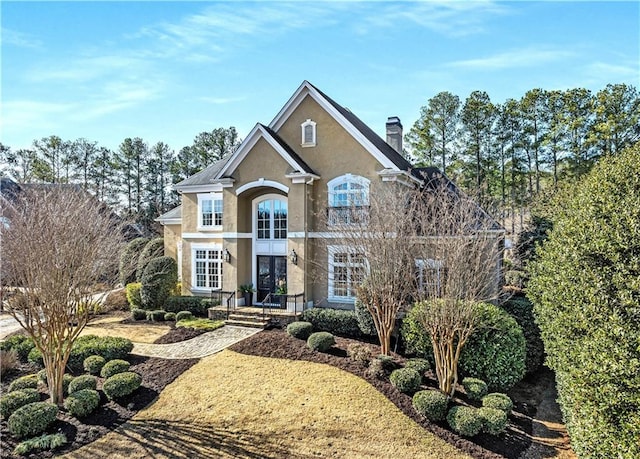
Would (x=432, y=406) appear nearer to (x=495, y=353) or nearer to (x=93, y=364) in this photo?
(x=495, y=353)

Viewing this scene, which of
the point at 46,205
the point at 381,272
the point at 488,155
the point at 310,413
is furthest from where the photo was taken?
the point at 488,155

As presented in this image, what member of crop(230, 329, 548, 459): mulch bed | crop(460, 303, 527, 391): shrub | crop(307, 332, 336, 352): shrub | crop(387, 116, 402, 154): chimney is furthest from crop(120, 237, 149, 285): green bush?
crop(460, 303, 527, 391): shrub

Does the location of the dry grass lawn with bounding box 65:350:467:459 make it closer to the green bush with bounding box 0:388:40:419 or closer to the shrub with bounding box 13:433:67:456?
the shrub with bounding box 13:433:67:456

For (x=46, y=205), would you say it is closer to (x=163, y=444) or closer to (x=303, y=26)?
(x=163, y=444)

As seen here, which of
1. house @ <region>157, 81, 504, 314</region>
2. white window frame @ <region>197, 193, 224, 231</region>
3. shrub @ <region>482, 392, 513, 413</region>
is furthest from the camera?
white window frame @ <region>197, 193, 224, 231</region>

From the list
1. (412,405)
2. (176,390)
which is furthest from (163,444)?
(412,405)

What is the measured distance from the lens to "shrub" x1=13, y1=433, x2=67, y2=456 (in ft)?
29.7

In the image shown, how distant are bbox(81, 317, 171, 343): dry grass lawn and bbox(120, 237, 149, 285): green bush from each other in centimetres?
637

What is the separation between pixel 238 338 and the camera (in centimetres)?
1672

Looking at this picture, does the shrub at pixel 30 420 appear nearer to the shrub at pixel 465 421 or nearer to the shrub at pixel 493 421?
the shrub at pixel 465 421

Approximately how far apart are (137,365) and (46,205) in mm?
6680

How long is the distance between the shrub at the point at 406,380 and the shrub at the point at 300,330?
509cm

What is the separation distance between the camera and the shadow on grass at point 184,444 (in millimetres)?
9023

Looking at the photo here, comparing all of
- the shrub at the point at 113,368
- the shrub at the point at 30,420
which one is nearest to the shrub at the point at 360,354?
the shrub at the point at 113,368
